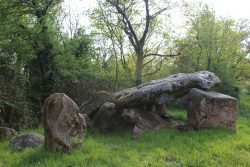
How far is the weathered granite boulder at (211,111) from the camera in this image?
12914mm

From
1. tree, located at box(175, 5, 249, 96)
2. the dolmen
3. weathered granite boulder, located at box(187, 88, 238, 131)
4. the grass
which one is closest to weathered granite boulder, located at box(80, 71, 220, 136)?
the dolmen

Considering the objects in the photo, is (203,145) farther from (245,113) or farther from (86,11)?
(86,11)

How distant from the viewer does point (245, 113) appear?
24.0m

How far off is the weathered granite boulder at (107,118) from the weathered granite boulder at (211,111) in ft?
10.4

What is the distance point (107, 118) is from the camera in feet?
47.1

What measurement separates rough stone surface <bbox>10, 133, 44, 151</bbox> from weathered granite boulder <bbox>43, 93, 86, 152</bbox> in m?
1.02

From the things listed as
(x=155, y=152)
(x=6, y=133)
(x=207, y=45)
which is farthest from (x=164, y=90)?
(x=207, y=45)

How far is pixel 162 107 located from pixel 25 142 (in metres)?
6.76

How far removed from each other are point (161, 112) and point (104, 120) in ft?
8.55

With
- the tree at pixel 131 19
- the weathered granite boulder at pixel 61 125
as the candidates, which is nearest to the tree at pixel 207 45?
the tree at pixel 131 19

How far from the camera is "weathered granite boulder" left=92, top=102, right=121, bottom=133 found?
1431 centimetres

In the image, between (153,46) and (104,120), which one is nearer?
(104,120)

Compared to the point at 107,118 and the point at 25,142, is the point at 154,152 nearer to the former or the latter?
the point at 25,142

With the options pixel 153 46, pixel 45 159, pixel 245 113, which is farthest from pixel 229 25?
pixel 45 159
